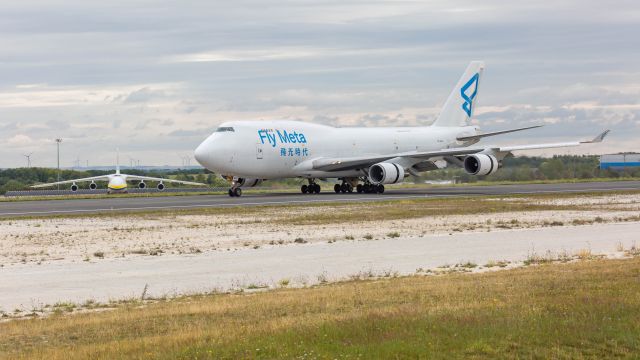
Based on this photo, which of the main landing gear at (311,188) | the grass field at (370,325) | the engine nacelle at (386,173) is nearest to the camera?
the grass field at (370,325)

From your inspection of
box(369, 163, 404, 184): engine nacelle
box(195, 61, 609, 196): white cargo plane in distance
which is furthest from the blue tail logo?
box(369, 163, 404, 184): engine nacelle

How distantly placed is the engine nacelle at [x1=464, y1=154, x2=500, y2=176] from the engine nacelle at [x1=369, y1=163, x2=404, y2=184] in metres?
4.32

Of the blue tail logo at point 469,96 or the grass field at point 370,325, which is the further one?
the blue tail logo at point 469,96

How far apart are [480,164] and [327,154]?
992cm

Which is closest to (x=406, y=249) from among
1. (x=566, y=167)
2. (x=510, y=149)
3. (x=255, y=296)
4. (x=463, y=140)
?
(x=255, y=296)

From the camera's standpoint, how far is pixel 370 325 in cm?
1285

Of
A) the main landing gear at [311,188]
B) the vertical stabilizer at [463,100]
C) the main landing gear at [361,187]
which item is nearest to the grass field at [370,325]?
the main landing gear at [361,187]

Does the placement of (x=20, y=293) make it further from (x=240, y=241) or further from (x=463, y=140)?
(x=463, y=140)

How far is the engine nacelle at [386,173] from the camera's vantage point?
56656 millimetres

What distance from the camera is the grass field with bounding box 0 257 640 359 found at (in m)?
11.5

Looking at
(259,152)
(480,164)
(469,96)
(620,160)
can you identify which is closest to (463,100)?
(469,96)

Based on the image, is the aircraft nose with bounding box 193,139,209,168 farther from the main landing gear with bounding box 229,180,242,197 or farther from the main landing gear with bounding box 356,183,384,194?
the main landing gear with bounding box 356,183,384,194

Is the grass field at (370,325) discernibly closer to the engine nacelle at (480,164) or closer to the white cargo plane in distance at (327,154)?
the white cargo plane in distance at (327,154)

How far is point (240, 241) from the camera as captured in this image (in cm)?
2850
